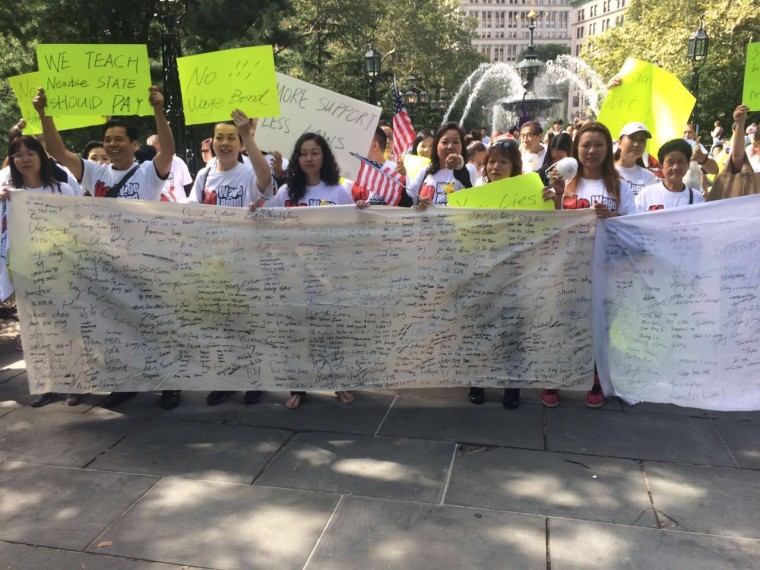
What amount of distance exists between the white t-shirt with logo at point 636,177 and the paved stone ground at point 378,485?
1.52 metres

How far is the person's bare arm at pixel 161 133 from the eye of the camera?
13.1 ft

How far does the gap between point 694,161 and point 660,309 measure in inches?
111

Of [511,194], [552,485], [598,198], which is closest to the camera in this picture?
[552,485]

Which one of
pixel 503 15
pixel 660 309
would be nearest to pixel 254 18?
pixel 660 309

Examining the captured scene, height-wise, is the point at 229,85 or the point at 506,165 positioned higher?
the point at 229,85

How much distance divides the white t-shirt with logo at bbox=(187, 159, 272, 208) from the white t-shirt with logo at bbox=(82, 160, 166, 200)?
0.28 m

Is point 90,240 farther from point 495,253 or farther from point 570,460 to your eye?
point 570,460

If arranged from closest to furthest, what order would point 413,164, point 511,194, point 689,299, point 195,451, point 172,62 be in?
point 195,451 → point 689,299 → point 511,194 → point 413,164 → point 172,62

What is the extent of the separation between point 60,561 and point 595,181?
3574mm

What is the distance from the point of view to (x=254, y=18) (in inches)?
393

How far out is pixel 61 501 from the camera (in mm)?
3188

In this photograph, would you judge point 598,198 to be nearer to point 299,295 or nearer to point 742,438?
point 742,438

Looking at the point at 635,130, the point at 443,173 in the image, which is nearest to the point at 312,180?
the point at 443,173

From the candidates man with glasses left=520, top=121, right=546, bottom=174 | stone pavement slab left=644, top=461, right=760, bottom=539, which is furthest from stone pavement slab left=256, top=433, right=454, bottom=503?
man with glasses left=520, top=121, right=546, bottom=174
